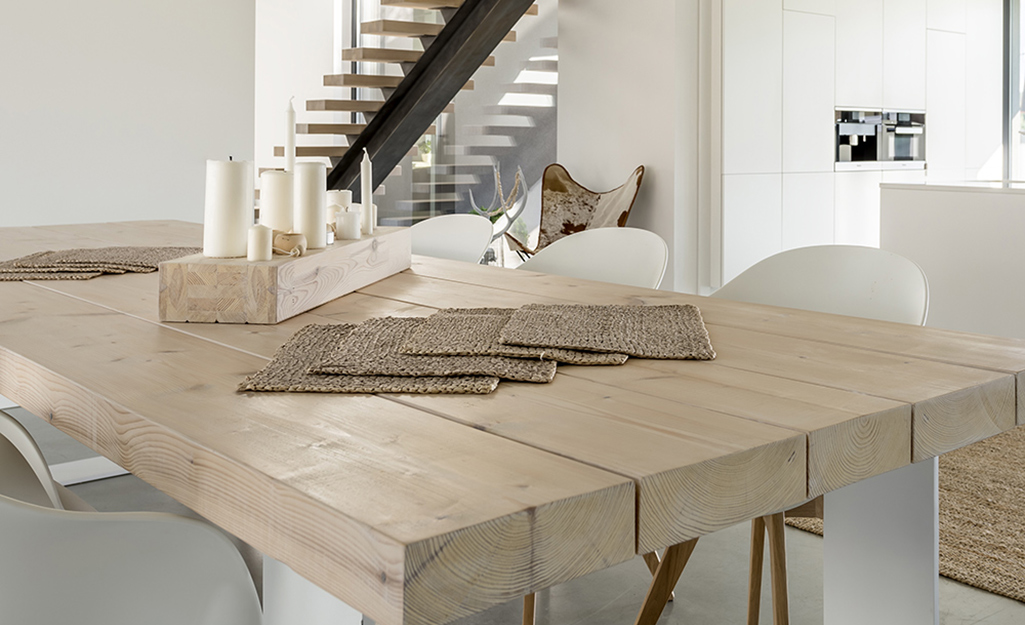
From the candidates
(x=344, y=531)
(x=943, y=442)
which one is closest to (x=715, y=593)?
(x=943, y=442)

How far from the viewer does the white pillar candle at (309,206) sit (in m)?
1.76

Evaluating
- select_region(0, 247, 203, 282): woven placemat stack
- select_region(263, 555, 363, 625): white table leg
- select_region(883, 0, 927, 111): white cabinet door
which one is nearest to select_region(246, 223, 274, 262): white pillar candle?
select_region(0, 247, 203, 282): woven placemat stack

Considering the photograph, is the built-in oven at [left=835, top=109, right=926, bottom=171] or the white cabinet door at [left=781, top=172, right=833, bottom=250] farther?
the built-in oven at [left=835, top=109, right=926, bottom=171]

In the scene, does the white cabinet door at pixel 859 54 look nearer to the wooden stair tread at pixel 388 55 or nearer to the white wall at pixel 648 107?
the white wall at pixel 648 107

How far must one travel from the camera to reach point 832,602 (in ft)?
4.11

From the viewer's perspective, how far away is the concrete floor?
2.10 metres

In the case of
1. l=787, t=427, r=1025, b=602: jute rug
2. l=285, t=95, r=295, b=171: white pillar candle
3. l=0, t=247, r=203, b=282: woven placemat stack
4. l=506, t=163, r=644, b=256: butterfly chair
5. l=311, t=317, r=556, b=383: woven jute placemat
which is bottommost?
l=787, t=427, r=1025, b=602: jute rug

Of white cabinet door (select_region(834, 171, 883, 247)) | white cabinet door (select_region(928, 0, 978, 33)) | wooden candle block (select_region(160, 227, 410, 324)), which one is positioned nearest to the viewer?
wooden candle block (select_region(160, 227, 410, 324))

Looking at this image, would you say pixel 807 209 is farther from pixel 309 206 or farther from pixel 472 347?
pixel 472 347

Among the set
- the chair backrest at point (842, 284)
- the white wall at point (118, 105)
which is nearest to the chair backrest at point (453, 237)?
the chair backrest at point (842, 284)

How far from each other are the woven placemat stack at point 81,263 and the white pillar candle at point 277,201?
354mm

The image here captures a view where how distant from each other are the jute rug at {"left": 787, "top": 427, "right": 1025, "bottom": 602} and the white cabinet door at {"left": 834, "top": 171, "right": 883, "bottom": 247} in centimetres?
254

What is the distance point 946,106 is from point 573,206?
2.81 meters

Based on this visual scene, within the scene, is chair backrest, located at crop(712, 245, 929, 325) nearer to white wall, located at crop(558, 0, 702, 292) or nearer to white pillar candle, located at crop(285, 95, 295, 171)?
white pillar candle, located at crop(285, 95, 295, 171)
